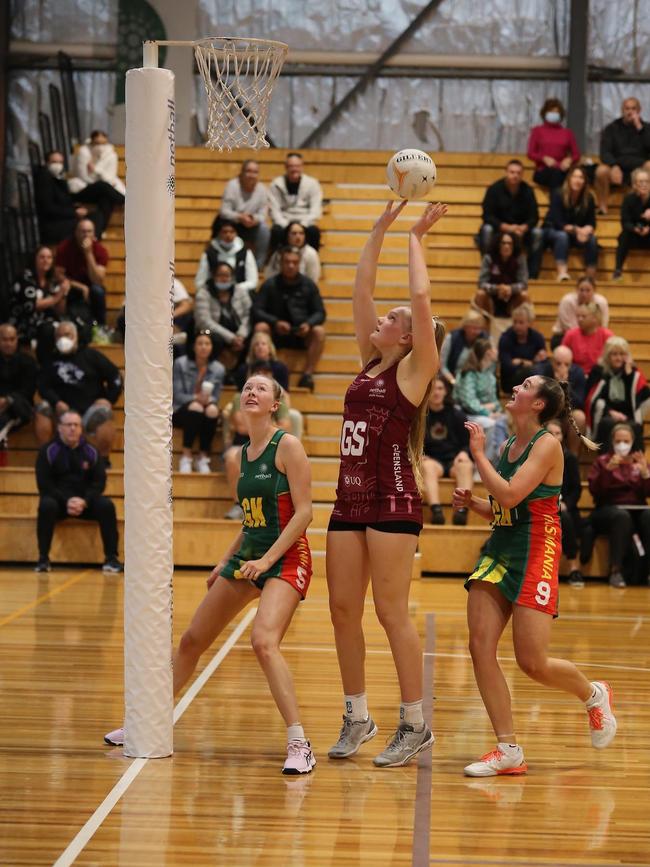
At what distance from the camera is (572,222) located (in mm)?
15984

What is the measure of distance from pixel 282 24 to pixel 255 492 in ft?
50.6

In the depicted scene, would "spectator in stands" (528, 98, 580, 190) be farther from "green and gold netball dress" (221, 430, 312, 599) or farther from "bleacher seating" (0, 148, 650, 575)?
"green and gold netball dress" (221, 430, 312, 599)

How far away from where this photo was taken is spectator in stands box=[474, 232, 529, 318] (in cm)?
1470

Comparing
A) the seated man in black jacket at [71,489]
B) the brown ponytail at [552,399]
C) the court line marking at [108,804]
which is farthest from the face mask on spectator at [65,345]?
the brown ponytail at [552,399]

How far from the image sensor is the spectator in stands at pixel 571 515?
11.6 meters

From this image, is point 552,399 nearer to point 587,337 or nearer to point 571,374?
point 571,374

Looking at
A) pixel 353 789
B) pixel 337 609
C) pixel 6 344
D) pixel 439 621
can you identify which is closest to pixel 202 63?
pixel 337 609

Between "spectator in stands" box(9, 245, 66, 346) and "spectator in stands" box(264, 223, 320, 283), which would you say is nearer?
"spectator in stands" box(9, 245, 66, 346)

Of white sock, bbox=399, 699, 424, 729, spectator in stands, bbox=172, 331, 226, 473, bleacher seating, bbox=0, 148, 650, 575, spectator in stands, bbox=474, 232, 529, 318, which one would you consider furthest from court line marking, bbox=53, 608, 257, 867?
spectator in stands, bbox=474, 232, 529, 318

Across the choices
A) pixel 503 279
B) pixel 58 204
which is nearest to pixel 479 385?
pixel 503 279

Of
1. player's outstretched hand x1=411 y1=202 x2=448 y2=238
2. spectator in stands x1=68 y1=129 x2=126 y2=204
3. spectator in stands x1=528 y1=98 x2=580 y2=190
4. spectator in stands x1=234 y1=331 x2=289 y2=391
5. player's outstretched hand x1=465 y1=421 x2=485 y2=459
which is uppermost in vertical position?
spectator in stands x1=528 y1=98 x2=580 y2=190

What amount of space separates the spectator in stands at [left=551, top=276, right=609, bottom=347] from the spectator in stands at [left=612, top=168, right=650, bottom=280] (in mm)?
1728

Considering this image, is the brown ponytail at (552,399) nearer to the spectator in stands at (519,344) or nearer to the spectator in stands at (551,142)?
the spectator in stands at (519,344)

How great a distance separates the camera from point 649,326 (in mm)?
14852
